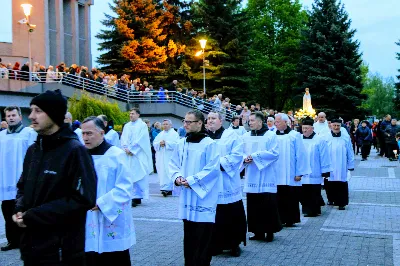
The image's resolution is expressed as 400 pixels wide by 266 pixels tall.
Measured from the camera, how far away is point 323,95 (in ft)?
149

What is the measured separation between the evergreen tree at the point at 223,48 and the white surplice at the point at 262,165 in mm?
36309

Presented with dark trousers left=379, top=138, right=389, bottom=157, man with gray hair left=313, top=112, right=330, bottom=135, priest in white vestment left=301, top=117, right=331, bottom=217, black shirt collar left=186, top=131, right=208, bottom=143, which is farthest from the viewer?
dark trousers left=379, top=138, right=389, bottom=157

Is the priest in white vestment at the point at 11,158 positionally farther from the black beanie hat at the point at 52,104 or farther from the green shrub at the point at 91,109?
the green shrub at the point at 91,109

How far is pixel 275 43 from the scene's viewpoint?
57.4 meters

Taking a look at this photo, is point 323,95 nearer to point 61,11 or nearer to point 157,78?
point 157,78

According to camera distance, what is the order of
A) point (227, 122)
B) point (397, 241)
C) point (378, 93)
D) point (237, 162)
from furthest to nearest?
1. point (378, 93)
2. point (227, 122)
3. point (397, 241)
4. point (237, 162)

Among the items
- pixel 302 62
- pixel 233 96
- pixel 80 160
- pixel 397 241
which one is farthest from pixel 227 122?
pixel 80 160

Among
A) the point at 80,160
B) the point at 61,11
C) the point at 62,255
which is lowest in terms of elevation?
the point at 62,255

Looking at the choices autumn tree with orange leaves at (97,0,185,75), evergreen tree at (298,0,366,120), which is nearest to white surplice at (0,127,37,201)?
autumn tree with orange leaves at (97,0,185,75)

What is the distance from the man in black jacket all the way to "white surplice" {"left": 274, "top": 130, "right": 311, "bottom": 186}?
23.8ft

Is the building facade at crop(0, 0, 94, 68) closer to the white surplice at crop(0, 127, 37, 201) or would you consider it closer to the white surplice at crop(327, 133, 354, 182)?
the white surplice at crop(327, 133, 354, 182)

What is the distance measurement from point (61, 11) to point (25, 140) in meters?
33.1

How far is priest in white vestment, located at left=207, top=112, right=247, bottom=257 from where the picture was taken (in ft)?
27.1

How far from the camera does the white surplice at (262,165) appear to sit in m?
9.37
